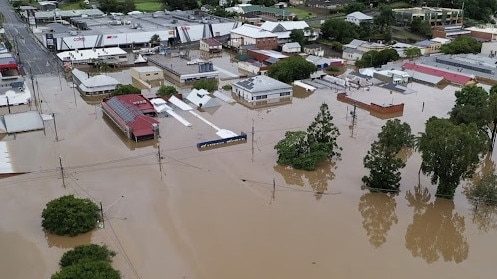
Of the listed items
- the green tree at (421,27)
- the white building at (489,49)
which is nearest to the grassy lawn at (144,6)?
the green tree at (421,27)

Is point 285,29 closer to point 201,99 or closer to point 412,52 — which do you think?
point 412,52

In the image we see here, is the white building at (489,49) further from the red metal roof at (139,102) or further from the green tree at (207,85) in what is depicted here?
the red metal roof at (139,102)

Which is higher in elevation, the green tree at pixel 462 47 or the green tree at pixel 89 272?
the green tree at pixel 462 47

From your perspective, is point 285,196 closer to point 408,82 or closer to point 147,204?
point 147,204

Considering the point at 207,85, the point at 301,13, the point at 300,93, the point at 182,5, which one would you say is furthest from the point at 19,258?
the point at 301,13

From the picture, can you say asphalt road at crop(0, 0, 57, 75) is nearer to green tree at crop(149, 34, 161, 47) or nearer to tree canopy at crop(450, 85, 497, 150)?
green tree at crop(149, 34, 161, 47)
